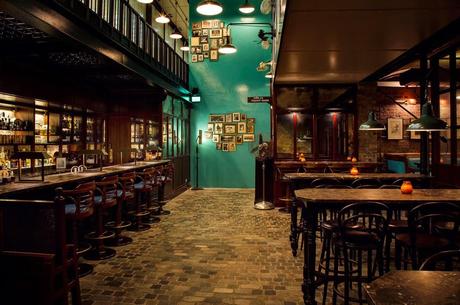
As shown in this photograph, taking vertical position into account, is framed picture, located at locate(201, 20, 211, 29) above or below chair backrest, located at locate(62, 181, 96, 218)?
above

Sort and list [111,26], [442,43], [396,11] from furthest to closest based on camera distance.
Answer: [111,26] < [442,43] < [396,11]

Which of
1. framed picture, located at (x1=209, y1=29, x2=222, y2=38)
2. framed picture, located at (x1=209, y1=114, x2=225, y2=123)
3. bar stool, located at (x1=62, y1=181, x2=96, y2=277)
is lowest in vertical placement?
bar stool, located at (x1=62, y1=181, x2=96, y2=277)

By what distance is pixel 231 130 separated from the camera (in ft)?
40.2

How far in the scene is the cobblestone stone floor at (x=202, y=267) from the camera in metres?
3.47

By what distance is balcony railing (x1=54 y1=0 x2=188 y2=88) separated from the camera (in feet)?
16.8

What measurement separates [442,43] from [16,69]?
6712mm

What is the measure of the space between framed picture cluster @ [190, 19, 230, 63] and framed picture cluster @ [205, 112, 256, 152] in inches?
86.3

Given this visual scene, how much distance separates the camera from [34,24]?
3.88 m

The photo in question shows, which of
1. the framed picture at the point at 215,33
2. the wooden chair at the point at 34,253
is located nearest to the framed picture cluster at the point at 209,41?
the framed picture at the point at 215,33

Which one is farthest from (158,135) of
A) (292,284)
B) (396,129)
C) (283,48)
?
(396,129)

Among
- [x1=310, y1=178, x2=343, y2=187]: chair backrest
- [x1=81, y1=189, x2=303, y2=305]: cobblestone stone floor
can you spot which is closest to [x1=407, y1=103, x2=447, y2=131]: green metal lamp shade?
[x1=310, y1=178, x2=343, y2=187]: chair backrest

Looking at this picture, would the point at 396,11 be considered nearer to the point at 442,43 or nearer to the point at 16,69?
the point at 442,43

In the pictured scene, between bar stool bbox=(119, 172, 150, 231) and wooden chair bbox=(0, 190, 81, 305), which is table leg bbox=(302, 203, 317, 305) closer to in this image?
wooden chair bbox=(0, 190, 81, 305)

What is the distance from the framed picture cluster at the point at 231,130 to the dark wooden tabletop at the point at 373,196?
8198 millimetres
